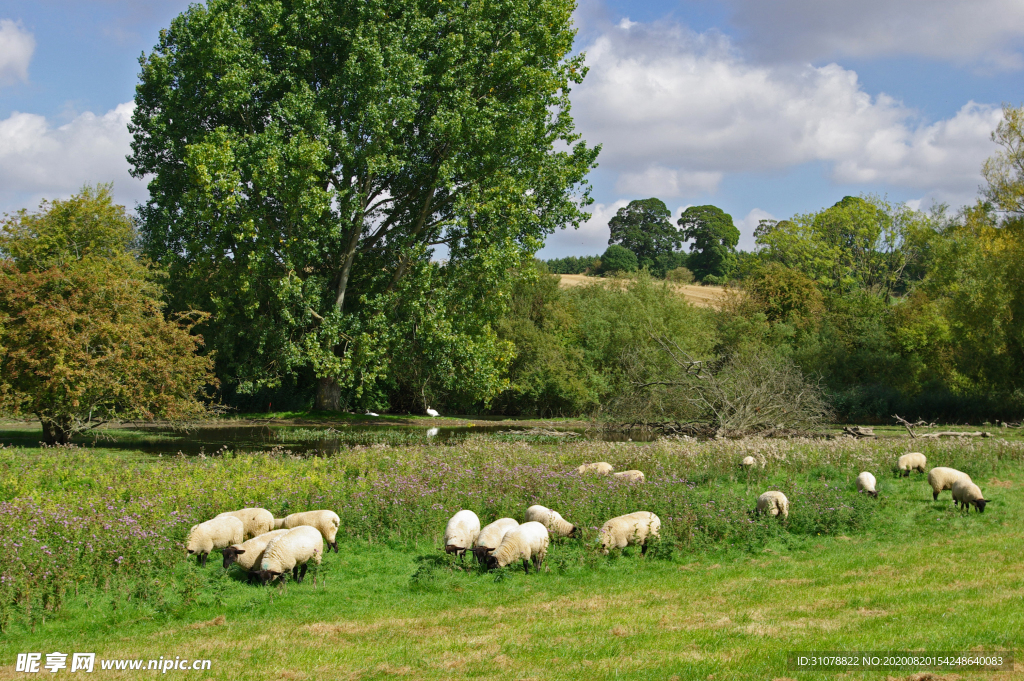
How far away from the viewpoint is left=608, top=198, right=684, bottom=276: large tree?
411 ft

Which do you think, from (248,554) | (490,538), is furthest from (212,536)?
(490,538)

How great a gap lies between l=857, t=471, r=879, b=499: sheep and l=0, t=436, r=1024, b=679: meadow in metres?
0.36

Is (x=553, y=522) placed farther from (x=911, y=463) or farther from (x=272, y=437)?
(x=272, y=437)

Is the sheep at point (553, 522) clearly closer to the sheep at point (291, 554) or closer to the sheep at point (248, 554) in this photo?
the sheep at point (291, 554)

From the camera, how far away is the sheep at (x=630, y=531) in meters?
11.5

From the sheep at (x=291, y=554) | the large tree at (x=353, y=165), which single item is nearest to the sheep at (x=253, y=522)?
the sheep at (x=291, y=554)

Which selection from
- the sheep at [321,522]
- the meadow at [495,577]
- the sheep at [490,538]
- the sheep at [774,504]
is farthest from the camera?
the sheep at [774,504]

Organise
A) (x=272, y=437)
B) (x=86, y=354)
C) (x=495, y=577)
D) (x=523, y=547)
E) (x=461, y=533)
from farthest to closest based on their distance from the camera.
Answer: (x=272, y=437) → (x=86, y=354) → (x=461, y=533) → (x=523, y=547) → (x=495, y=577)

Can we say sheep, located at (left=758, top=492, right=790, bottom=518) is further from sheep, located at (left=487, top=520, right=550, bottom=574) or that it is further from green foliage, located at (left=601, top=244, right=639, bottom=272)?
green foliage, located at (left=601, top=244, right=639, bottom=272)

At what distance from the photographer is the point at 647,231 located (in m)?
127

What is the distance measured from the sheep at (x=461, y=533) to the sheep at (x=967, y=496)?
9.76 m

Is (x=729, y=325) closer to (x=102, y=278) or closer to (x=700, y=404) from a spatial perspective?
(x=700, y=404)

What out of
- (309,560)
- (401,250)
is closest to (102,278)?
(401,250)

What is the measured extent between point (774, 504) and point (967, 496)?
4255 mm
